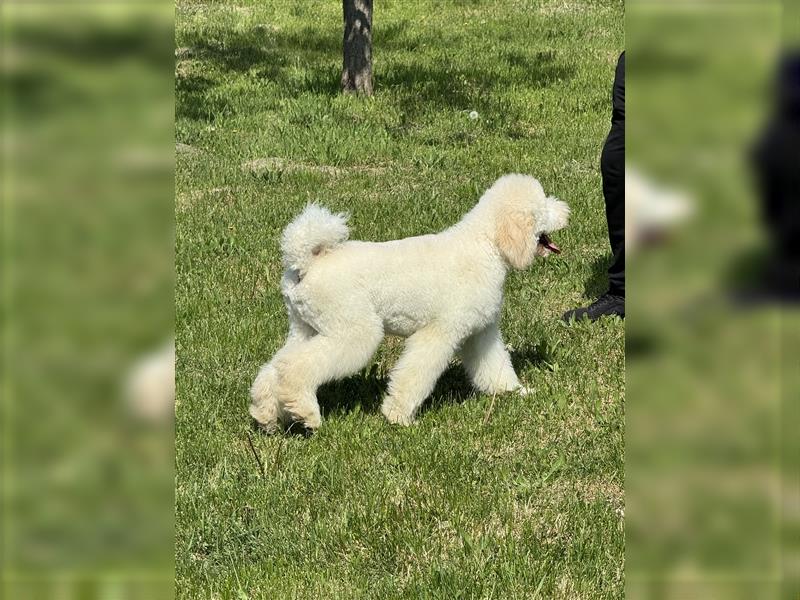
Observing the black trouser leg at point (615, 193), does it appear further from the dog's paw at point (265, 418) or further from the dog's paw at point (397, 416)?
the dog's paw at point (265, 418)

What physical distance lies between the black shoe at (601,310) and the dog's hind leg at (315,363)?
6.89 feet

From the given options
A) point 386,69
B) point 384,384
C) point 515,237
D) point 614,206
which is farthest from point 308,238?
point 386,69

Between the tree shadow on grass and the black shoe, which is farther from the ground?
the tree shadow on grass

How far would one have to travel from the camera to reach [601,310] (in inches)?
247

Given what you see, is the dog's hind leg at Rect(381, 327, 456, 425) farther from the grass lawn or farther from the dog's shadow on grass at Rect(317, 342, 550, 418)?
the dog's shadow on grass at Rect(317, 342, 550, 418)

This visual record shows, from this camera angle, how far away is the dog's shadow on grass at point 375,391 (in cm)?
526

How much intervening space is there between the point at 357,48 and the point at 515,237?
8.84 metres

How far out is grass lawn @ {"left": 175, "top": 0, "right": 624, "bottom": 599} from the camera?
372cm
